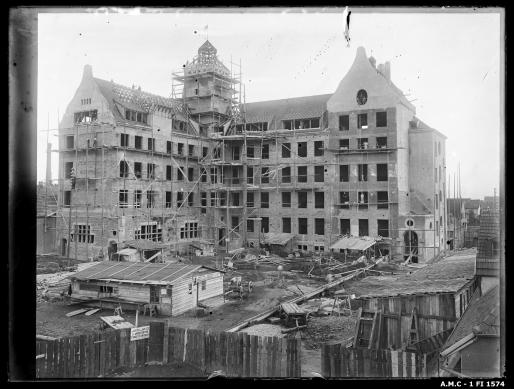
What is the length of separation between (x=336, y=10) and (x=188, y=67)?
3780cm

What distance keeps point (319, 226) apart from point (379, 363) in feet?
92.8

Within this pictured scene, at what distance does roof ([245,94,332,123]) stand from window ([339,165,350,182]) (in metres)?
5.83

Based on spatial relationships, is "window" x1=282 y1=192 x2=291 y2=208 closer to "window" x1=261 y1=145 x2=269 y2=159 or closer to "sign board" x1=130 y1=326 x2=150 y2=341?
"window" x1=261 y1=145 x2=269 y2=159

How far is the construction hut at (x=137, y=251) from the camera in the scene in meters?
31.2

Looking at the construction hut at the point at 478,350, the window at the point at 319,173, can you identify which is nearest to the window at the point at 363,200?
the window at the point at 319,173

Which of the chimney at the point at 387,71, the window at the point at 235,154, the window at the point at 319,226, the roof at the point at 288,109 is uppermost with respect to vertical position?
the chimney at the point at 387,71

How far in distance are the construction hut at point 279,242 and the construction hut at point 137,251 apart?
10731 mm

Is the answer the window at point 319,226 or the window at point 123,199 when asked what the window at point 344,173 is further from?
the window at point 123,199

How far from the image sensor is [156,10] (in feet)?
28.4

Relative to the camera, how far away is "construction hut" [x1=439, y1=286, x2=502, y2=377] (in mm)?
9820

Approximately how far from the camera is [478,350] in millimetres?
10234

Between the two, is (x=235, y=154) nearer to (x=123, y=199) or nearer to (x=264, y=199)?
(x=264, y=199)

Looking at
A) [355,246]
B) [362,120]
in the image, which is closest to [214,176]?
[362,120]

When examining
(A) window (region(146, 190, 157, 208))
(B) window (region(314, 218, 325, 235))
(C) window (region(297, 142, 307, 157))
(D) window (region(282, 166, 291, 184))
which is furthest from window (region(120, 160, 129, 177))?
(B) window (region(314, 218, 325, 235))
